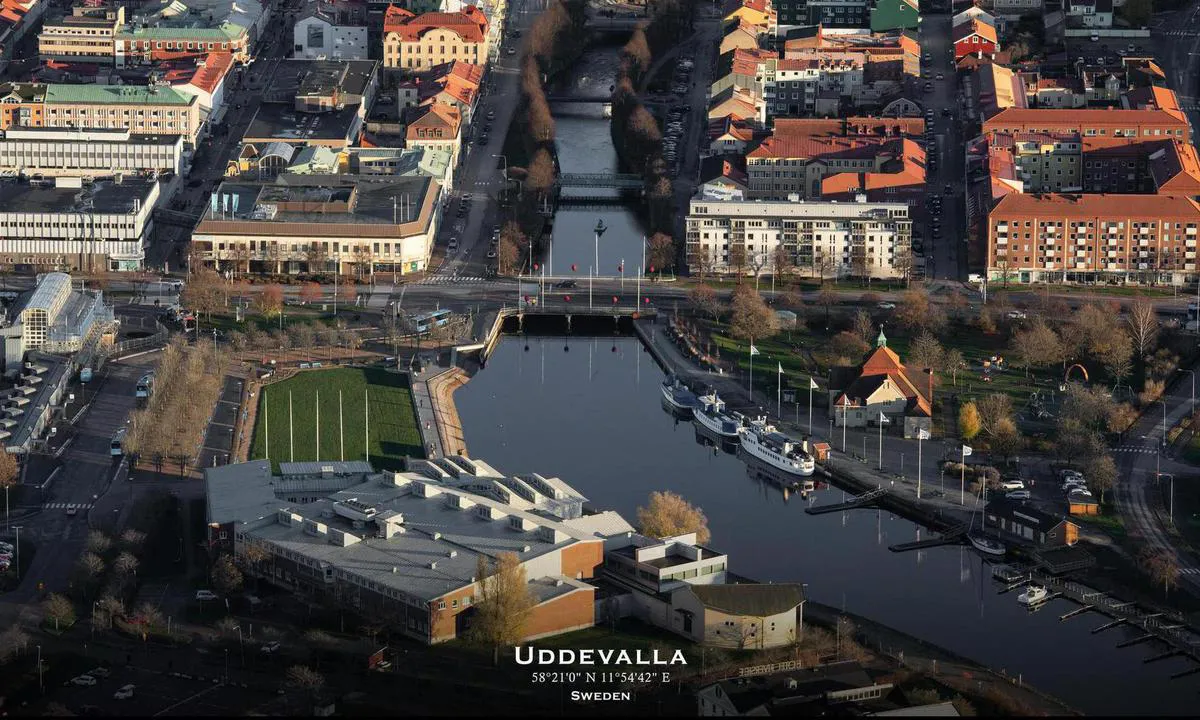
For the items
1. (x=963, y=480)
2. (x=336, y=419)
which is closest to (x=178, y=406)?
(x=336, y=419)

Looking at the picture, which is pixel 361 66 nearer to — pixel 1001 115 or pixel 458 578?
pixel 1001 115

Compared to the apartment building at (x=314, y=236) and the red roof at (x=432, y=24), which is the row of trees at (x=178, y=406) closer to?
the apartment building at (x=314, y=236)

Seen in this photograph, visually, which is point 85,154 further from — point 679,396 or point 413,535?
point 413,535

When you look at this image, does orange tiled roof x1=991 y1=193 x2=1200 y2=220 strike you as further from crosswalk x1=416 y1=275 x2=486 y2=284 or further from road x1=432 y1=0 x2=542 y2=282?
road x1=432 y1=0 x2=542 y2=282

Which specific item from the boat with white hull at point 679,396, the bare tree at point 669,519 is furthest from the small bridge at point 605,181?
the bare tree at point 669,519

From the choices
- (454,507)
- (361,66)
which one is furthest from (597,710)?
(361,66)
